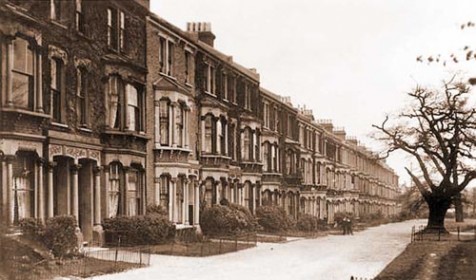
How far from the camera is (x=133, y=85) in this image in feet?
Result: 84.5

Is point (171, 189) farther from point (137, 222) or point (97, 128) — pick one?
point (97, 128)

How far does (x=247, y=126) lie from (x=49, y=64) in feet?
84.7

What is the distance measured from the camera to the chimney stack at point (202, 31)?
1288 inches

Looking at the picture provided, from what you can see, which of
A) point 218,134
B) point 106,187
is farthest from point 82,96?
point 218,134

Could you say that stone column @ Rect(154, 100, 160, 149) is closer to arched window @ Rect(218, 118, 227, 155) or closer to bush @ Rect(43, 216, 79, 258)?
arched window @ Rect(218, 118, 227, 155)

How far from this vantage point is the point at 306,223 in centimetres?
4791

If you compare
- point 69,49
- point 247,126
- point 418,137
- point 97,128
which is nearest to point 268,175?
point 247,126

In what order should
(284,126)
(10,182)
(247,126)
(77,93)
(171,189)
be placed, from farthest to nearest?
1. (284,126)
2. (247,126)
3. (171,189)
4. (77,93)
5. (10,182)

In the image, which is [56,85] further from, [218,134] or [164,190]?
[218,134]

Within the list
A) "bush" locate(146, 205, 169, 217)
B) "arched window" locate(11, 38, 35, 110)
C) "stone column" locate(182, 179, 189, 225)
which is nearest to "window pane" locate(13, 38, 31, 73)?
"arched window" locate(11, 38, 35, 110)

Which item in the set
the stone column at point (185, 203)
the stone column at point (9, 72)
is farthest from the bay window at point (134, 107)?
the stone column at point (9, 72)

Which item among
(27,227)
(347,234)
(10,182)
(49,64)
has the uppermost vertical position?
(49,64)

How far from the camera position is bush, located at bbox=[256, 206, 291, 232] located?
4131cm

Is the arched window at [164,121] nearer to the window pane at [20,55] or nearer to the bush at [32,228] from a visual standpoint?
the bush at [32,228]
